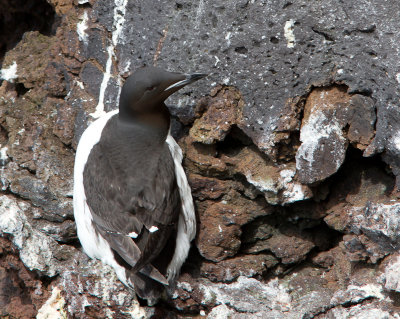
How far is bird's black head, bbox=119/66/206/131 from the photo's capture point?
420cm

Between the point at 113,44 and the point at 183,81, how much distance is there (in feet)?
3.32

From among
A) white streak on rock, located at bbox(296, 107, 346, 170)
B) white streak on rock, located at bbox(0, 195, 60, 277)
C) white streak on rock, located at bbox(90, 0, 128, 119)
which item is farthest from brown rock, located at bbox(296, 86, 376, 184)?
white streak on rock, located at bbox(0, 195, 60, 277)

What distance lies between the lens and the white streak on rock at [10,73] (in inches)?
212

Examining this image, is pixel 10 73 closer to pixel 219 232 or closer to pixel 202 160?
pixel 202 160

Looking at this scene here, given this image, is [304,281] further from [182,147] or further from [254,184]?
[182,147]

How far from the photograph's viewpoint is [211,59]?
4508 mm

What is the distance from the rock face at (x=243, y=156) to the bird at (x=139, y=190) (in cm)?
18

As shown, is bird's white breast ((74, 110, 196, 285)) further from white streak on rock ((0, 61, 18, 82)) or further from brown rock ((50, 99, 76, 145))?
white streak on rock ((0, 61, 18, 82))

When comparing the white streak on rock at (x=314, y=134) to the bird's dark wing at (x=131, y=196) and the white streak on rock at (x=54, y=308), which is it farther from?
the white streak on rock at (x=54, y=308)

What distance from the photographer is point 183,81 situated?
4188 mm

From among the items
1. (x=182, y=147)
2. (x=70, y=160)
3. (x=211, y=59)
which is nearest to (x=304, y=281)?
(x=182, y=147)

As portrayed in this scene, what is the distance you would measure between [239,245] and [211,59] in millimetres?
1289

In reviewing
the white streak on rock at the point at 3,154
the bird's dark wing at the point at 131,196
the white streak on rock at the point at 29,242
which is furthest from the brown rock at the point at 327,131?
the white streak on rock at the point at 3,154

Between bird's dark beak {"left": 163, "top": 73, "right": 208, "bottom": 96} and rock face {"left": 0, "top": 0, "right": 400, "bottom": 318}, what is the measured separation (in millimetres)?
361
